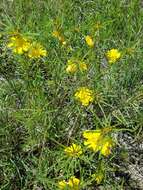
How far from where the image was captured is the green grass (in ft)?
6.59

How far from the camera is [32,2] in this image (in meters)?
2.67

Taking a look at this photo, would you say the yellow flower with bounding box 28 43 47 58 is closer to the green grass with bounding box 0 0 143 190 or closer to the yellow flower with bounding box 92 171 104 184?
the green grass with bounding box 0 0 143 190

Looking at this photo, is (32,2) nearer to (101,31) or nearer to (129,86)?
(101,31)

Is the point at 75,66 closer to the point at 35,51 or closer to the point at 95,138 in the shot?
the point at 35,51

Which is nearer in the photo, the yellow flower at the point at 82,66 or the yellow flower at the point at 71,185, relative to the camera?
the yellow flower at the point at 71,185

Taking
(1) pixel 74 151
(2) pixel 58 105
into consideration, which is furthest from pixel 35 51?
(1) pixel 74 151

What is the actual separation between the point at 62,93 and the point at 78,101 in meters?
0.12

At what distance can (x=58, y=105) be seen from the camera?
214 cm

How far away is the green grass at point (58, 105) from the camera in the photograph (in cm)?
201

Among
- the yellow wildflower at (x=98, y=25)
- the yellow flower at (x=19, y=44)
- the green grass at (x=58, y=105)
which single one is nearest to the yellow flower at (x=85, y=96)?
the green grass at (x=58, y=105)

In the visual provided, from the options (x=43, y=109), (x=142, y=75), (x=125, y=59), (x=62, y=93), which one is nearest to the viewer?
(x=43, y=109)

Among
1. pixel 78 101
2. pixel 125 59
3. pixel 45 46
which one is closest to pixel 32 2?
pixel 45 46

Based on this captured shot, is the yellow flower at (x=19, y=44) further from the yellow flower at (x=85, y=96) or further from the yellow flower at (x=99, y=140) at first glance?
the yellow flower at (x=99, y=140)

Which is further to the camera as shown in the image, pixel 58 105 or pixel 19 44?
pixel 58 105
